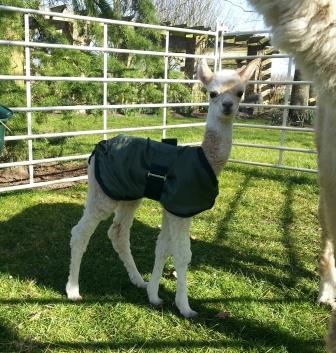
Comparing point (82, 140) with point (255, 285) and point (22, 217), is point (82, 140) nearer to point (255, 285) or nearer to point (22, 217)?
point (22, 217)

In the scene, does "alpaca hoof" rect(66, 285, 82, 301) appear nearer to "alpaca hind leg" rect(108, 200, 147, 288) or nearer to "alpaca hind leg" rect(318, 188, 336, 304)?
"alpaca hind leg" rect(108, 200, 147, 288)

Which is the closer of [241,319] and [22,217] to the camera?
[241,319]

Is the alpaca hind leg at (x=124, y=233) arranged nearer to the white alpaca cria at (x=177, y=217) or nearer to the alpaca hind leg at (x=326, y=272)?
the white alpaca cria at (x=177, y=217)

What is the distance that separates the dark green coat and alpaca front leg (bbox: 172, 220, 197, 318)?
187 mm

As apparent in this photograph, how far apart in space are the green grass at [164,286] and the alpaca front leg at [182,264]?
0.06 meters

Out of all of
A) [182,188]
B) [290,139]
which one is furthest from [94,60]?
[290,139]

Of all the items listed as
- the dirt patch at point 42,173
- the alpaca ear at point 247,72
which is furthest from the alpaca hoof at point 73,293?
the dirt patch at point 42,173

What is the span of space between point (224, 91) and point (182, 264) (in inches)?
41.9

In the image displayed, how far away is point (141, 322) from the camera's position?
2.66m

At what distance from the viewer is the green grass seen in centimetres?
250

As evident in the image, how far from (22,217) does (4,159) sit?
4.71ft

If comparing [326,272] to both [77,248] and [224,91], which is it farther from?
[77,248]

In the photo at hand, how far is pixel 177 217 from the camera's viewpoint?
270 cm

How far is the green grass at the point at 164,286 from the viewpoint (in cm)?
250
